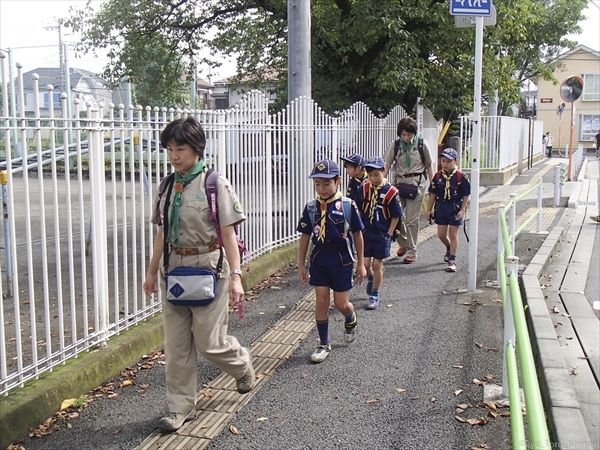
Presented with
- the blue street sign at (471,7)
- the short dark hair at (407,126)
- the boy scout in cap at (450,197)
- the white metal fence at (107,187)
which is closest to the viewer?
the white metal fence at (107,187)

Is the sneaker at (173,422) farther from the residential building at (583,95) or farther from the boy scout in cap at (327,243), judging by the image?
the residential building at (583,95)

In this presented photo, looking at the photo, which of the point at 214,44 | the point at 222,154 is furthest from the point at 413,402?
the point at 214,44

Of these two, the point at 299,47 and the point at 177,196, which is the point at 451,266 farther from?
the point at 177,196

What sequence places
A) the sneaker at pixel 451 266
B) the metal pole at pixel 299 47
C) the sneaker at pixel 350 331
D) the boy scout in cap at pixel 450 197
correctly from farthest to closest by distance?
the metal pole at pixel 299 47 → the sneaker at pixel 451 266 → the boy scout in cap at pixel 450 197 → the sneaker at pixel 350 331

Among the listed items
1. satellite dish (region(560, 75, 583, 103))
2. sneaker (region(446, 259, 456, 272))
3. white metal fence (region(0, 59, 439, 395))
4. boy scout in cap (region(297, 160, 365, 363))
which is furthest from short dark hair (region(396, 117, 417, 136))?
satellite dish (region(560, 75, 583, 103))

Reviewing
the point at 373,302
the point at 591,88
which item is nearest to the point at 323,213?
the point at 373,302

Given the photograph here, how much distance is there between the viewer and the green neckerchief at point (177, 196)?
151 inches

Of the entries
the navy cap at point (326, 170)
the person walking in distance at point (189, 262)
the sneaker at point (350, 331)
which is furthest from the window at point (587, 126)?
the person walking in distance at point (189, 262)

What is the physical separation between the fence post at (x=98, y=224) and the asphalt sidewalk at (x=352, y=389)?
0.51m

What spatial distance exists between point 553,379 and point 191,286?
248cm

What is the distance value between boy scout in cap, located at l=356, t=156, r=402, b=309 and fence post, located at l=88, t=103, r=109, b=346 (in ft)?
8.86

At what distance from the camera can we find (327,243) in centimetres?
507

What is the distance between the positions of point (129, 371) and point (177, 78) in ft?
44.2

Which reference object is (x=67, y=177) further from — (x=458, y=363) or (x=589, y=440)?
(x=589, y=440)
